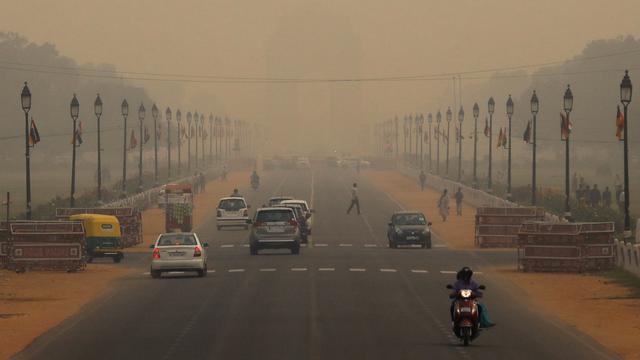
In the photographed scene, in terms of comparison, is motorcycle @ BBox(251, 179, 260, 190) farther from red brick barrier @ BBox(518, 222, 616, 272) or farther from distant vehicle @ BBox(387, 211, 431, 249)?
red brick barrier @ BBox(518, 222, 616, 272)

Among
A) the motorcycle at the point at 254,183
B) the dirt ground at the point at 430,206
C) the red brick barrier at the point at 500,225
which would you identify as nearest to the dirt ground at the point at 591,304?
the red brick barrier at the point at 500,225

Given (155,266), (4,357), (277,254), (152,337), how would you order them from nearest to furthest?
(4,357) → (152,337) → (155,266) → (277,254)

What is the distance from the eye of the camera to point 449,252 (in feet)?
180

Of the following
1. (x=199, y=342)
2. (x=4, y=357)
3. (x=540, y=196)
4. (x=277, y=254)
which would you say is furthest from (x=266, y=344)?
(x=540, y=196)

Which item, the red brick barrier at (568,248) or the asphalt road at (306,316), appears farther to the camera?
the red brick barrier at (568,248)

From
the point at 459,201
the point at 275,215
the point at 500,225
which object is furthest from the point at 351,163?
the point at 275,215

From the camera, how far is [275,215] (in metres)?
50.9

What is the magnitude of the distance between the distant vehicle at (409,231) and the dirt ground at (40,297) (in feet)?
42.2

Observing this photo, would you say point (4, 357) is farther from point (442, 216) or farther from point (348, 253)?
point (442, 216)

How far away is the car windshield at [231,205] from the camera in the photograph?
241ft

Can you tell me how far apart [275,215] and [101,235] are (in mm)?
5994

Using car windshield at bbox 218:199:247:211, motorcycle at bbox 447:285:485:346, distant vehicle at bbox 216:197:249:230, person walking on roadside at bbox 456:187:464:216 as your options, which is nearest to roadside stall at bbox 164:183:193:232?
distant vehicle at bbox 216:197:249:230

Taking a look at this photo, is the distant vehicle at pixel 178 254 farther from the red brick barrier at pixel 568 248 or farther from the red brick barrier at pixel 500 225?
the red brick barrier at pixel 500 225

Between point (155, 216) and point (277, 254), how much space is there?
32.3m
